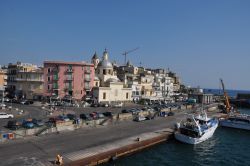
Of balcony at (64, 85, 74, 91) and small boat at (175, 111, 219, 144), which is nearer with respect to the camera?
small boat at (175, 111, 219, 144)

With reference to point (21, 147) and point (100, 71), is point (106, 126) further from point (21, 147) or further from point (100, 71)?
point (100, 71)

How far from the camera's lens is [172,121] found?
68.5m

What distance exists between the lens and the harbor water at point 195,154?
40.1 m

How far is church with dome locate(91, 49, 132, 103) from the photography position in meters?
98.6

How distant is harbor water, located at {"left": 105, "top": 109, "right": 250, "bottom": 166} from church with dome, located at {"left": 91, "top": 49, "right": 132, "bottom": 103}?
4954cm

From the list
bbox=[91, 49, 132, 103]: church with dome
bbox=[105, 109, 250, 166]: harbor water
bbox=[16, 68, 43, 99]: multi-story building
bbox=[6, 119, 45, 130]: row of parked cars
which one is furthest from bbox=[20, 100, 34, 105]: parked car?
bbox=[105, 109, 250, 166]: harbor water

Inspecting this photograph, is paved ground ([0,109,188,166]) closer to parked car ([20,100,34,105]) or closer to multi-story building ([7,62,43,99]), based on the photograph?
parked car ([20,100,34,105])

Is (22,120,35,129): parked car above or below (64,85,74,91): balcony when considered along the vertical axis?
below

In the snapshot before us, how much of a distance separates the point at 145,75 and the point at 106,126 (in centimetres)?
7516

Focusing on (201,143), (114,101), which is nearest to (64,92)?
(114,101)

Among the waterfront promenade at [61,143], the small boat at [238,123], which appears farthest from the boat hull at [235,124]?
the waterfront promenade at [61,143]

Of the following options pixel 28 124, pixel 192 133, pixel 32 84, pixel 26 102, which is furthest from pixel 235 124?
pixel 32 84

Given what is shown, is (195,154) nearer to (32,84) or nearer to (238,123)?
(238,123)

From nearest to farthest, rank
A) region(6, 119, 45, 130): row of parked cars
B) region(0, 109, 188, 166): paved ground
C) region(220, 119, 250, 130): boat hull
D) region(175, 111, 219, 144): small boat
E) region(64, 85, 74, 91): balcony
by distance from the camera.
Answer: region(0, 109, 188, 166): paved ground < region(6, 119, 45, 130): row of parked cars < region(175, 111, 219, 144): small boat < region(220, 119, 250, 130): boat hull < region(64, 85, 74, 91): balcony
